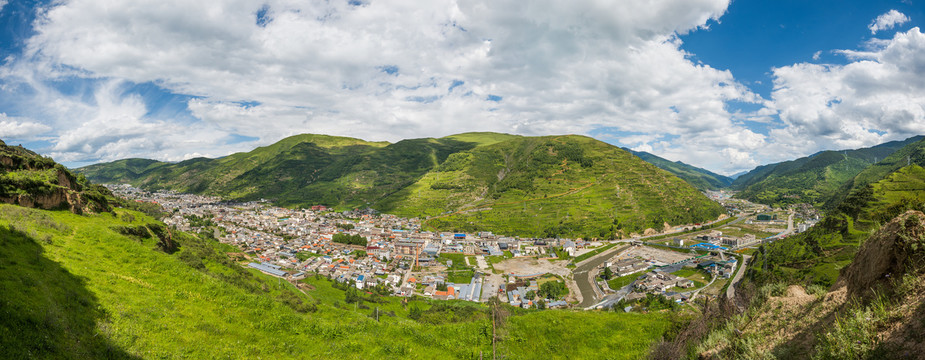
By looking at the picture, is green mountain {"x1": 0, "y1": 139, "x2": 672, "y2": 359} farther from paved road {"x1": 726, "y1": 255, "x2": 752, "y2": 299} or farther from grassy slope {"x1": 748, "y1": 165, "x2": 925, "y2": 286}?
paved road {"x1": 726, "y1": 255, "x2": 752, "y2": 299}

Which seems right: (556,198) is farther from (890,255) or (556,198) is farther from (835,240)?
(890,255)

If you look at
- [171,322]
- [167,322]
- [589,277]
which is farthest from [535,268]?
[167,322]

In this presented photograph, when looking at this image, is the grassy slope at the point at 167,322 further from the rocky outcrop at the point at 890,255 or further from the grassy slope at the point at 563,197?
the grassy slope at the point at 563,197

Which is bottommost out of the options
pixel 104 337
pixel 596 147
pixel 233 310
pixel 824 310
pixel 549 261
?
pixel 549 261

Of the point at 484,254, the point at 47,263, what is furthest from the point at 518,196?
the point at 47,263

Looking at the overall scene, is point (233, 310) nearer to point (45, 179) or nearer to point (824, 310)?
point (824, 310)

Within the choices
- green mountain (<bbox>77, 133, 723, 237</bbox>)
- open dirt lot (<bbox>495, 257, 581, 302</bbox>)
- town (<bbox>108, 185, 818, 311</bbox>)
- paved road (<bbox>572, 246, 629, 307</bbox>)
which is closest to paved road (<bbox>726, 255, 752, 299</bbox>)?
town (<bbox>108, 185, 818, 311</bbox>)

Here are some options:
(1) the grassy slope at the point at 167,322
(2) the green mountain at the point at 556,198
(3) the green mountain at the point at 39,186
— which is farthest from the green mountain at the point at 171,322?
(2) the green mountain at the point at 556,198
